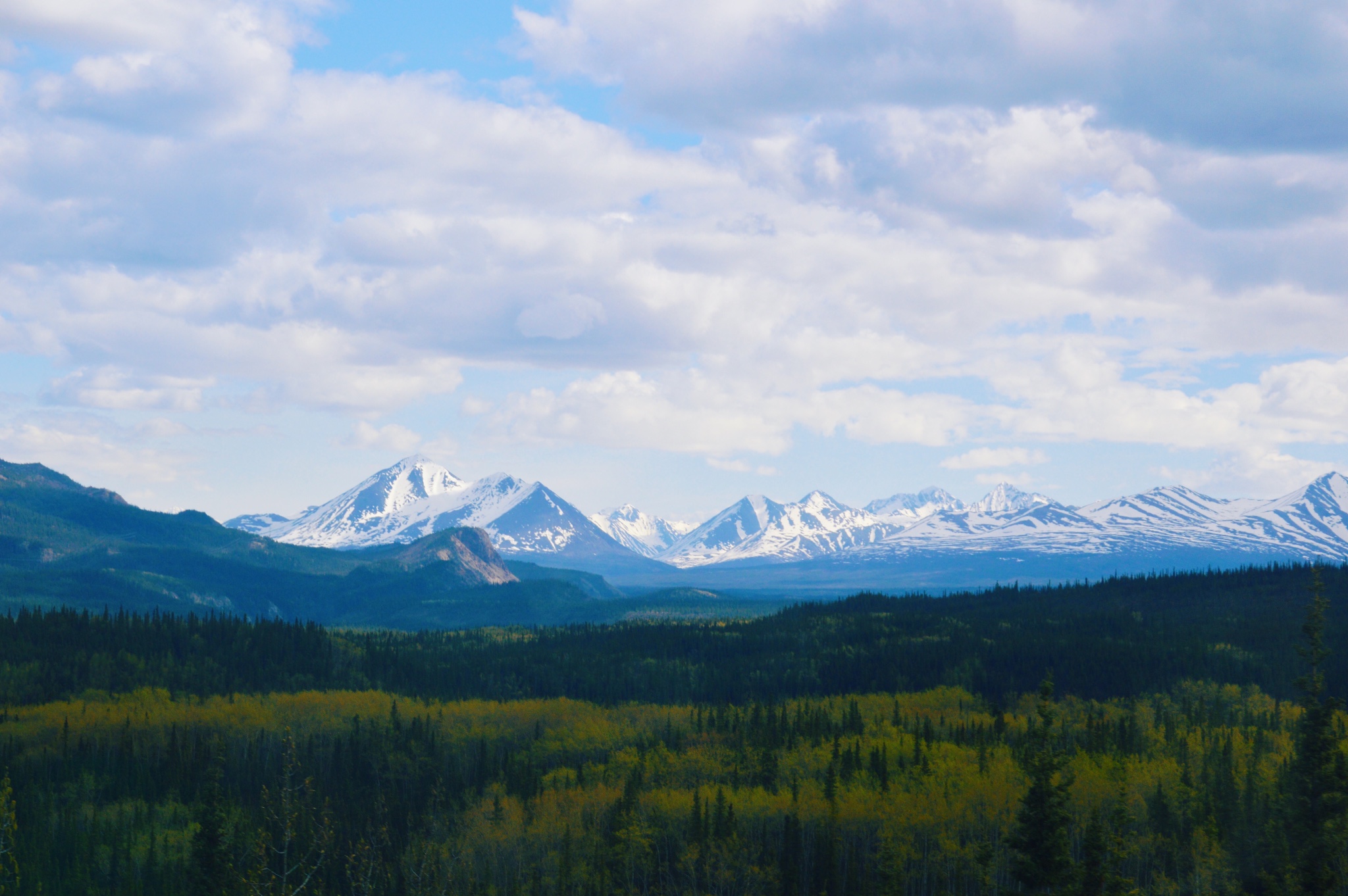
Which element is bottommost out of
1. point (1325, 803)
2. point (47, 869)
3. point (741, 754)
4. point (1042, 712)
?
point (47, 869)

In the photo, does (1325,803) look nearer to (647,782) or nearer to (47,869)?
(647,782)

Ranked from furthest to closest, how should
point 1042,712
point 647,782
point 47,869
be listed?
point 647,782 < point 47,869 < point 1042,712

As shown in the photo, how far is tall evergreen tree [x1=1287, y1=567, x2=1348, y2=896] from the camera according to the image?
83125 mm

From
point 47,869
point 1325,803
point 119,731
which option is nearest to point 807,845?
point 1325,803

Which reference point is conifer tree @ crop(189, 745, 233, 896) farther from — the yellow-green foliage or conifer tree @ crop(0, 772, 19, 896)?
the yellow-green foliage

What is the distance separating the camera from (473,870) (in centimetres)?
12925

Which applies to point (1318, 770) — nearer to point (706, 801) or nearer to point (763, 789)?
point (706, 801)

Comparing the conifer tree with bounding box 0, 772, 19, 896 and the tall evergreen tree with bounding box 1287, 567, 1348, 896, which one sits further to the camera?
the tall evergreen tree with bounding box 1287, 567, 1348, 896

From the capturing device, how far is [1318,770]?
85.8 metres

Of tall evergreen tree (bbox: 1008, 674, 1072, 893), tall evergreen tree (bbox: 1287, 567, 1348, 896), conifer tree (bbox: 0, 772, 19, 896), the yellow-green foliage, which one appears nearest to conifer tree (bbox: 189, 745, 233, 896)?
conifer tree (bbox: 0, 772, 19, 896)

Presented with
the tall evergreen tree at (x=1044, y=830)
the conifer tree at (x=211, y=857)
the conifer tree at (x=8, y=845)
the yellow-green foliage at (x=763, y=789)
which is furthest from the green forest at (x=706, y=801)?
the conifer tree at (x=8, y=845)

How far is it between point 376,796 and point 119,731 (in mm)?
53488

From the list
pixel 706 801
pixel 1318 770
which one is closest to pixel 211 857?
pixel 706 801

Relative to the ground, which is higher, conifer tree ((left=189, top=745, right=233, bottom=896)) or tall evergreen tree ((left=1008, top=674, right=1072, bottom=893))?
tall evergreen tree ((left=1008, top=674, right=1072, bottom=893))
